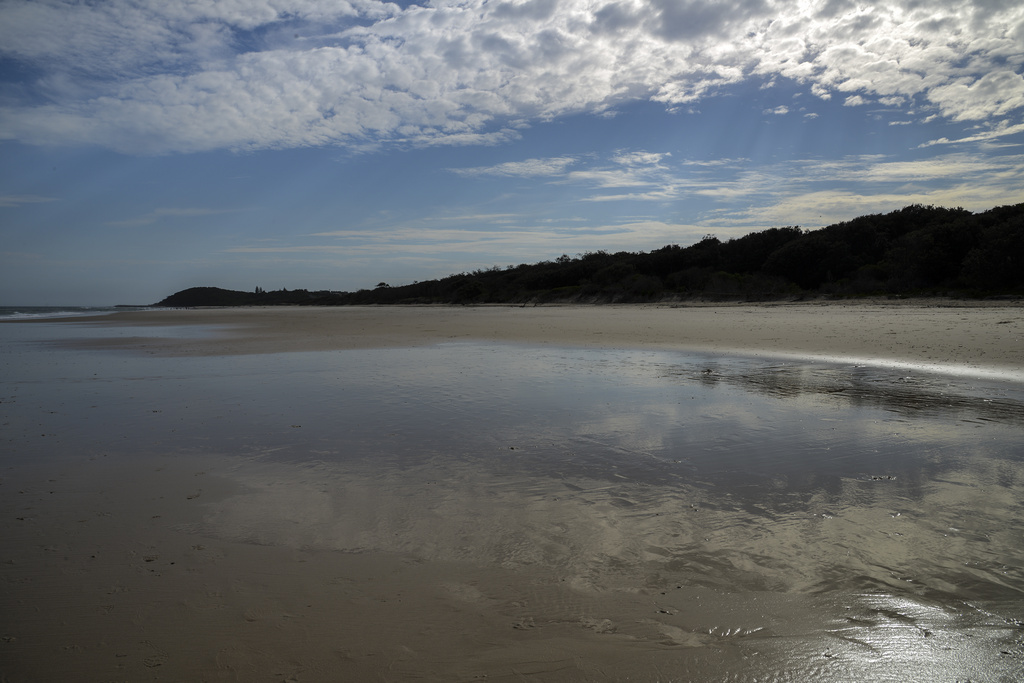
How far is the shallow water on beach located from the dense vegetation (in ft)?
85.5

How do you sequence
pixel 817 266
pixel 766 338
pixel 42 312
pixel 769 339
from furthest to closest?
pixel 42 312 → pixel 817 266 → pixel 766 338 → pixel 769 339

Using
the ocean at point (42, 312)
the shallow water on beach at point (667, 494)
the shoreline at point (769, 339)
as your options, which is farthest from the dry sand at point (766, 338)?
the ocean at point (42, 312)

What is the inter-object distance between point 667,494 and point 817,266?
140ft

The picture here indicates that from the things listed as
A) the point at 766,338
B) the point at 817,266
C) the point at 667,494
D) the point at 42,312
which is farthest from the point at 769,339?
the point at 42,312

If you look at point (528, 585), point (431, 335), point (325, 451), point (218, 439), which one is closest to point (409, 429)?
point (325, 451)

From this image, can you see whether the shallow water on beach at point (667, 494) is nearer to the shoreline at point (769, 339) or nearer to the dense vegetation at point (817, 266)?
the shoreline at point (769, 339)

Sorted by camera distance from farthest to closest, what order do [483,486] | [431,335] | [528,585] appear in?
1. [431,335]
2. [483,486]
3. [528,585]

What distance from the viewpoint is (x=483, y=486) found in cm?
423

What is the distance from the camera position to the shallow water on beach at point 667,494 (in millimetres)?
2424

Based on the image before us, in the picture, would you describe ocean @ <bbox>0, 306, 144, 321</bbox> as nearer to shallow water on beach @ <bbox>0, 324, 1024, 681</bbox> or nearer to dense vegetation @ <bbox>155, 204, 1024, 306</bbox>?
dense vegetation @ <bbox>155, 204, 1024, 306</bbox>

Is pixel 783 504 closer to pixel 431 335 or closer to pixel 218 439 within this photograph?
pixel 218 439

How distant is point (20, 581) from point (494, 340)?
14.6 metres

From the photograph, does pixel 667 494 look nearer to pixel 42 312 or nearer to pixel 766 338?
pixel 766 338

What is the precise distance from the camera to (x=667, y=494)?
4.01m
